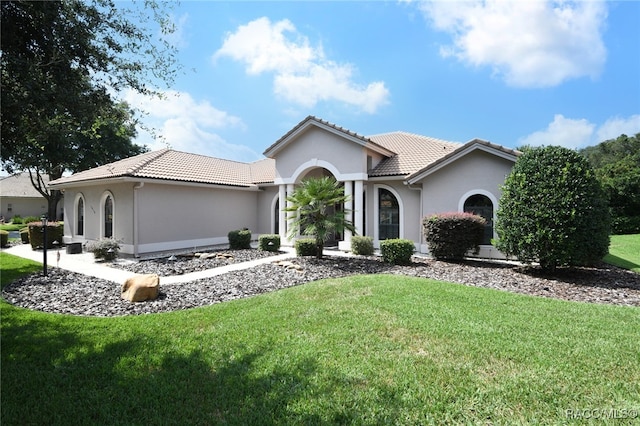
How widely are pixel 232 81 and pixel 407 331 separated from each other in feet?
34.3

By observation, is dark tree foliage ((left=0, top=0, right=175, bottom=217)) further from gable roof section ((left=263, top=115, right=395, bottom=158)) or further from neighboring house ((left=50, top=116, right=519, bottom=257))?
gable roof section ((left=263, top=115, right=395, bottom=158))

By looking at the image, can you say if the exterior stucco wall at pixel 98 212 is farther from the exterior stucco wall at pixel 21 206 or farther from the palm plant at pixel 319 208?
the exterior stucco wall at pixel 21 206

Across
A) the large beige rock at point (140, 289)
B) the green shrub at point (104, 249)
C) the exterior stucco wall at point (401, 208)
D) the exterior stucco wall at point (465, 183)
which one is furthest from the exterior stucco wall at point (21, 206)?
the exterior stucco wall at point (465, 183)

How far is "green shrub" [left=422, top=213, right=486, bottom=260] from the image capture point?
13023 mm

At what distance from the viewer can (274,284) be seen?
9.91 meters

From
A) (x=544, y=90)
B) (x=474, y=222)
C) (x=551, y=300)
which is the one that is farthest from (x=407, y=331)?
(x=544, y=90)

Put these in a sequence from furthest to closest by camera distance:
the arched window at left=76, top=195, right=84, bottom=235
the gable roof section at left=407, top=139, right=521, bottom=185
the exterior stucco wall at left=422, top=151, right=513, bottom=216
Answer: the arched window at left=76, top=195, right=84, bottom=235, the exterior stucco wall at left=422, top=151, right=513, bottom=216, the gable roof section at left=407, top=139, right=521, bottom=185

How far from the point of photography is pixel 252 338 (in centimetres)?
558

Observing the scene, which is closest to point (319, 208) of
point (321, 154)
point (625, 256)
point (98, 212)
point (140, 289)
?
point (321, 154)

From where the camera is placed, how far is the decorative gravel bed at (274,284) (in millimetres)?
8078

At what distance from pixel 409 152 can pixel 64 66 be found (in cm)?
1679

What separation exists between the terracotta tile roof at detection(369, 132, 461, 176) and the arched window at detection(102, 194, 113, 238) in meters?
14.2

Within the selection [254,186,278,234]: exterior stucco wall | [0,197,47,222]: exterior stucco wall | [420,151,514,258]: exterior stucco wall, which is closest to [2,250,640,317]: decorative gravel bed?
[420,151,514,258]: exterior stucco wall

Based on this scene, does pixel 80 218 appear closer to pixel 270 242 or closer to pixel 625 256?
pixel 270 242
